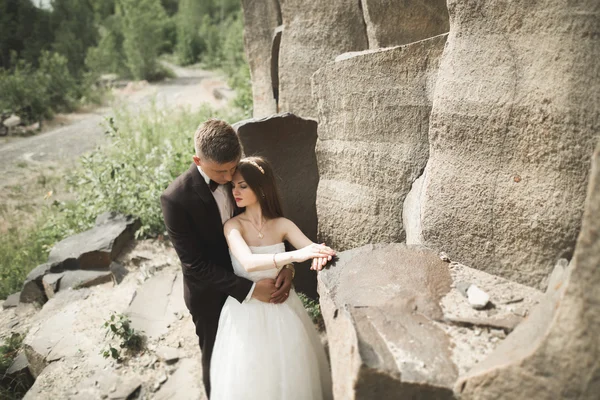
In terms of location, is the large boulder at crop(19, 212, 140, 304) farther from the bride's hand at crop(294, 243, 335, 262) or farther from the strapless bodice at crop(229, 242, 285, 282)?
the bride's hand at crop(294, 243, 335, 262)

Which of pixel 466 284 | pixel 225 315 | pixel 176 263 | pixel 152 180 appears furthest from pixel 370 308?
pixel 152 180

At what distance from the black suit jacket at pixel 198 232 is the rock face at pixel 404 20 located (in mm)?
1565

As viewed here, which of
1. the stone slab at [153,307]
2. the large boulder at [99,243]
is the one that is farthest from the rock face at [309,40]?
the large boulder at [99,243]

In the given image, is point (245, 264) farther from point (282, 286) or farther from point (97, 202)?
point (97, 202)

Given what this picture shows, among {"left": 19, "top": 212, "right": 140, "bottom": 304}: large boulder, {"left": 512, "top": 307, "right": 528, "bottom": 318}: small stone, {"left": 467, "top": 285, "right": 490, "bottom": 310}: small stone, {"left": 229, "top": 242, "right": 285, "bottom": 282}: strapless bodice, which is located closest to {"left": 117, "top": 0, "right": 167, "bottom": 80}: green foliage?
{"left": 19, "top": 212, "right": 140, "bottom": 304}: large boulder

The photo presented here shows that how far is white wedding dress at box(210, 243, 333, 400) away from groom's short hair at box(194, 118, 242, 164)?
0.45 m

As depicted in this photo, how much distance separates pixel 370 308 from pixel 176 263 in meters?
2.88

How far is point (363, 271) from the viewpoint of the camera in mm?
2008

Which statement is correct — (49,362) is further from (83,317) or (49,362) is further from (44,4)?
(44,4)

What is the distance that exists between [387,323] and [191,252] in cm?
107

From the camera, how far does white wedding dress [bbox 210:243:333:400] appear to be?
213cm

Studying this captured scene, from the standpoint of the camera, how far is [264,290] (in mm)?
2184

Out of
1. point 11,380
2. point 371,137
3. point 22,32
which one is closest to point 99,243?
point 11,380

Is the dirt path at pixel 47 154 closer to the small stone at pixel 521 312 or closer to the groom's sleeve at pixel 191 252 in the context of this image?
the groom's sleeve at pixel 191 252
